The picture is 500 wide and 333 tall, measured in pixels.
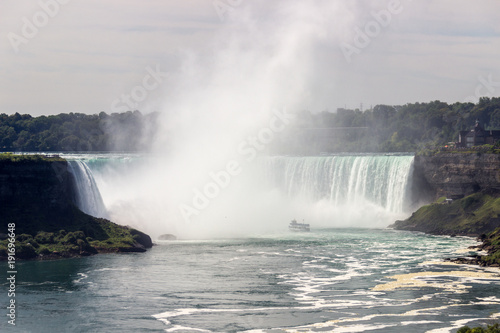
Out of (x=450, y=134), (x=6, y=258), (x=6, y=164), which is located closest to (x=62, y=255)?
(x=6, y=258)

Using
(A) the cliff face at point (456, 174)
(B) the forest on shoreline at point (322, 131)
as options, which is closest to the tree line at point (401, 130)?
(B) the forest on shoreline at point (322, 131)

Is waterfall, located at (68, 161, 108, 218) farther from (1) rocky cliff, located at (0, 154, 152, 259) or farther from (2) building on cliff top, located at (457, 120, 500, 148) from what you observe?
(2) building on cliff top, located at (457, 120, 500, 148)

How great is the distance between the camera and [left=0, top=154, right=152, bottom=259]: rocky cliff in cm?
7669

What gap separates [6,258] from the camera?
73750 millimetres

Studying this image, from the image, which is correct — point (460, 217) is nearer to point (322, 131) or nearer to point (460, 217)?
point (460, 217)

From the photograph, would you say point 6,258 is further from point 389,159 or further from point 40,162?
point 389,159

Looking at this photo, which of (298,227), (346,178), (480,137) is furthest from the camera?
(480,137)

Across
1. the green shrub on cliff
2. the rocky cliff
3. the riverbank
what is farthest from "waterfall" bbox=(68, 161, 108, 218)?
the green shrub on cliff

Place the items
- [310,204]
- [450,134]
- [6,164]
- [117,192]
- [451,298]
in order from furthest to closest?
1. [450,134]
2. [310,204]
3. [117,192]
4. [6,164]
5. [451,298]

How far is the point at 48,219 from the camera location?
8038 centimetres

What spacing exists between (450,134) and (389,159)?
56.2m

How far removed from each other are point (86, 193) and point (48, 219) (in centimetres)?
1033

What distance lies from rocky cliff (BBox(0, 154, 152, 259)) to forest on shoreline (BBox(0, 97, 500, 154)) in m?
53.8

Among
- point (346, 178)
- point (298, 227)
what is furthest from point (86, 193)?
point (346, 178)
